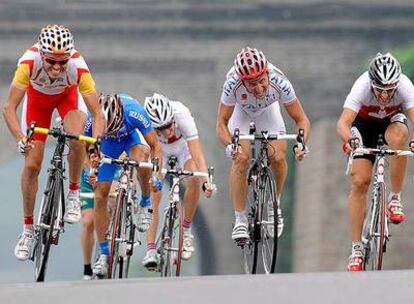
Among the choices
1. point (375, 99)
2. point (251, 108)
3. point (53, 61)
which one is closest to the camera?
point (53, 61)

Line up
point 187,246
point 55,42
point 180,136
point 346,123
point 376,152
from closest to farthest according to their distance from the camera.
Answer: point 55,42
point 376,152
point 346,123
point 187,246
point 180,136

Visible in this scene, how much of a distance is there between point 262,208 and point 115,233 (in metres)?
1.11

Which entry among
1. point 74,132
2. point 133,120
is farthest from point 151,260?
point 74,132

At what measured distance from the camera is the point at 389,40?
37812mm

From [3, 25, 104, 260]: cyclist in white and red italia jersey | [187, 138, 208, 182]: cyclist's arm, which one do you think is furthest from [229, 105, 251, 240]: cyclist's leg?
[3, 25, 104, 260]: cyclist in white and red italia jersey

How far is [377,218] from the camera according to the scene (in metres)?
14.0

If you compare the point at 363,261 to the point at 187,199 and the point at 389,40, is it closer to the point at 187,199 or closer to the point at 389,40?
the point at 187,199

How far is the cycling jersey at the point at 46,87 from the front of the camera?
13883 millimetres

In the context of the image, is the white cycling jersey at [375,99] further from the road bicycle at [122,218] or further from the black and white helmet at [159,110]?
the black and white helmet at [159,110]

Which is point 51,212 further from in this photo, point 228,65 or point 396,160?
point 228,65

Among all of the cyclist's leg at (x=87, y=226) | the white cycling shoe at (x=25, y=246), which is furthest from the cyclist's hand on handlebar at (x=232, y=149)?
the cyclist's leg at (x=87, y=226)

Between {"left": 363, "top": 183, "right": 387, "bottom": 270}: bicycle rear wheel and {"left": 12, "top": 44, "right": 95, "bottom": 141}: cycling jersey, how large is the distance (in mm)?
2167
